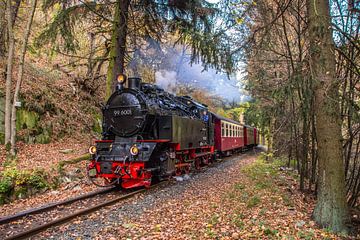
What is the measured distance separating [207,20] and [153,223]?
7.39 m

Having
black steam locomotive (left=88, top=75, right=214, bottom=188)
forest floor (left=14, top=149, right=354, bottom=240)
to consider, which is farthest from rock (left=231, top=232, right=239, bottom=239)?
black steam locomotive (left=88, top=75, right=214, bottom=188)

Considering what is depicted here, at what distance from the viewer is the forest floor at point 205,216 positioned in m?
4.85

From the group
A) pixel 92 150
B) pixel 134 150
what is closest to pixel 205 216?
pixel 134 150

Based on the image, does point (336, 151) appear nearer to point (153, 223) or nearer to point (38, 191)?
point (153, 223)

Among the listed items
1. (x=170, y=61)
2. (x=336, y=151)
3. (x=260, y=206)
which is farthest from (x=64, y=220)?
(x=170, y=61)

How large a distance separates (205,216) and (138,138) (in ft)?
11.4

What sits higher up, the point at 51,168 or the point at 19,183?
the point at 51,168

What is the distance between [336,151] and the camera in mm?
5406

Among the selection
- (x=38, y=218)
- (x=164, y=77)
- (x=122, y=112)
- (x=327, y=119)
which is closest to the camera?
(x=327, y=119)

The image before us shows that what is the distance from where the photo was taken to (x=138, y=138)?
339 inches

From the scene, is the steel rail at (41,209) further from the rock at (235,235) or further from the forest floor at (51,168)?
the rock at (235,235)

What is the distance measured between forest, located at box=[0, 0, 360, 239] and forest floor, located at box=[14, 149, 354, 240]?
683 millimetres

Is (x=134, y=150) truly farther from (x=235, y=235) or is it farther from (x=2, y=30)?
(x=2, y=30)

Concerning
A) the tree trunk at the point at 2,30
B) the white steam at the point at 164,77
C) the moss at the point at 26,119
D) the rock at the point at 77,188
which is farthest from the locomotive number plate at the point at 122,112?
the white steam at the point at 164,77
